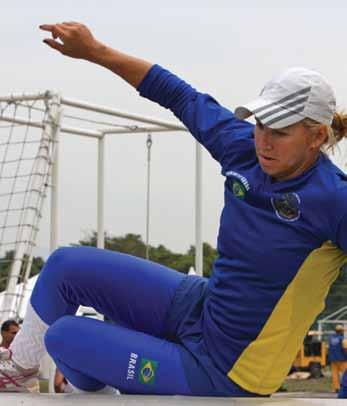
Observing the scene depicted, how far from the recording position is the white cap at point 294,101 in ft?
9.46

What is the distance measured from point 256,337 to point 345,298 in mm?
22831

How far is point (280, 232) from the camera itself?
2.88 m

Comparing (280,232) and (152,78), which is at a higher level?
(152,78)

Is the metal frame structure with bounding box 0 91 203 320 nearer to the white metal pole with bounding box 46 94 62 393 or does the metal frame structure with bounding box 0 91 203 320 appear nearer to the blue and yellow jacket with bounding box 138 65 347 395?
the white metal pole with bounding box 46 94 62 393

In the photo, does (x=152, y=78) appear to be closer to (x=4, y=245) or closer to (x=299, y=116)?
(x=299, y=116)

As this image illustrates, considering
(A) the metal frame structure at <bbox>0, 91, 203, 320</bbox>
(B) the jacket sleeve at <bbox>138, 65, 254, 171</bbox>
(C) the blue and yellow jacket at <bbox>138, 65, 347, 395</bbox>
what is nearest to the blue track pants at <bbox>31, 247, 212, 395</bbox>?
(C) the blue and yellow jacket at <bbox>138, 65, 347, 395</bbox>

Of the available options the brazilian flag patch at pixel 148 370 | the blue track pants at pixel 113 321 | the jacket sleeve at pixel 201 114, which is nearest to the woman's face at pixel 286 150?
Answer: the jacket sleeve at pixel 201 114

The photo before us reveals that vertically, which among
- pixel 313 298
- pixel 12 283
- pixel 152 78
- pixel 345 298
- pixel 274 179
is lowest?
pixel 345 298

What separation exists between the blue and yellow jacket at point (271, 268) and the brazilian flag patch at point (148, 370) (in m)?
0.16

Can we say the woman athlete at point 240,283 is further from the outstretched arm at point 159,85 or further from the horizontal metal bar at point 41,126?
the horizontal metal bar at point 41,126

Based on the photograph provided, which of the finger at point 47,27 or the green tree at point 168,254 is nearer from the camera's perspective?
the finger at point 47,27

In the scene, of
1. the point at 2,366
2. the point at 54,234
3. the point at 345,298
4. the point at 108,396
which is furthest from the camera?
the point at 345,298

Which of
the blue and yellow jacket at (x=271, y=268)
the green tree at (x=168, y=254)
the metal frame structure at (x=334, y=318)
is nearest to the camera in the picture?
the blue and yellow jacket at (x=271, y=268)

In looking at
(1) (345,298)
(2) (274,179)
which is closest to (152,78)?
(2) (274,179)
